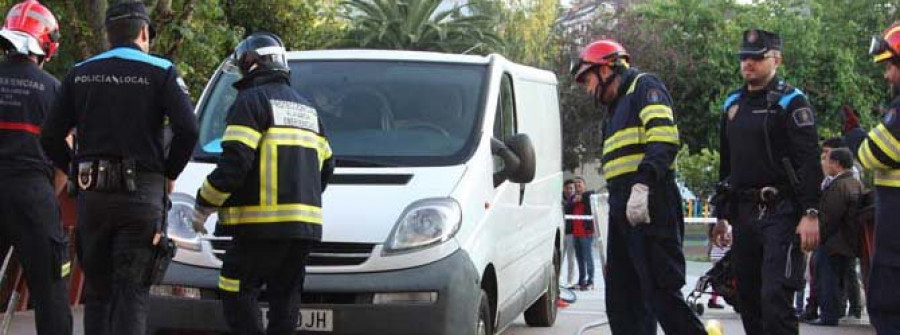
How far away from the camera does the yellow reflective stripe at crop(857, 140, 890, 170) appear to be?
5.50 meters

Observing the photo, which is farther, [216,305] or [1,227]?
[216,305]

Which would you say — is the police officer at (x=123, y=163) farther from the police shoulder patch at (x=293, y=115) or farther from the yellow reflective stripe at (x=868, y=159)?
the yellow reflective stripe at (x=868, y=159)

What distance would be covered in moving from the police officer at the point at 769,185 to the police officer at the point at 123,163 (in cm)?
300

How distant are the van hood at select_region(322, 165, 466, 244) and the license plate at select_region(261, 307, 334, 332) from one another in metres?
0.39

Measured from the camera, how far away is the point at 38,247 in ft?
20.6

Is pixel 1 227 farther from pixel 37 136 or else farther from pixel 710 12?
pixel 710 12

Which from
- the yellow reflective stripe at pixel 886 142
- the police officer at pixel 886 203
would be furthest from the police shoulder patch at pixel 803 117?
the yellow reflective stripe at pixel 886 142

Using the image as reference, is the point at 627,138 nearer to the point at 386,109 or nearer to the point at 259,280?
the point at 386,109

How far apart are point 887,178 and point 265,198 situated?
2742 mm

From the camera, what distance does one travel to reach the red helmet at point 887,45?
5.60m

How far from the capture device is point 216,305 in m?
6.77

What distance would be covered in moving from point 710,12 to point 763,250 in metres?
42.4

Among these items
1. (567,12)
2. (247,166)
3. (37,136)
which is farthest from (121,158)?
(567,12)

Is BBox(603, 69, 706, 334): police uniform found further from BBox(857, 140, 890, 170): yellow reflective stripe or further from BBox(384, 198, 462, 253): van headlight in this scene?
BBox(857, 140, 890, 170): yellow reflective stripe
